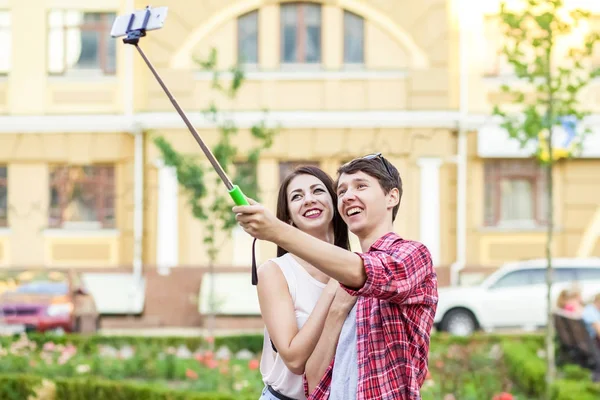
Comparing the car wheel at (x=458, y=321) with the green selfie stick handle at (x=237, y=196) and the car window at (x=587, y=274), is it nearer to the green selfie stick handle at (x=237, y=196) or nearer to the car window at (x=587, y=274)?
the car window at (x=587, y=274)

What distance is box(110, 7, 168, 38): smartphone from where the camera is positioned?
3.21m

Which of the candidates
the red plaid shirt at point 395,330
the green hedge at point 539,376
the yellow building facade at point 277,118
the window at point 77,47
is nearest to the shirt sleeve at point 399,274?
the red plaid shirt at point 395,330

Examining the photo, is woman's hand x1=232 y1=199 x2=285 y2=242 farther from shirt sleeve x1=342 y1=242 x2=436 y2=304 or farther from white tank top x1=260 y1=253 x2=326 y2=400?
white tank top x1=260 y1=253 x2=326 y2=400

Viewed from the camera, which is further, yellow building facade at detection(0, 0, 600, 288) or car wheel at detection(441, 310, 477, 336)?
yellow building facade at detection(0, 0, 600, 288)

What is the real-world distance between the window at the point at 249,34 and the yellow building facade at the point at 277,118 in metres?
0.04

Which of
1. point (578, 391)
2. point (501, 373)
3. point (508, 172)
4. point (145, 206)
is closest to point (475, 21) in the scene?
point (508, 172)

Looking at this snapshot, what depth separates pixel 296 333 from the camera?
11.8 feet

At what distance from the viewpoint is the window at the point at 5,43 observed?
2309 cm

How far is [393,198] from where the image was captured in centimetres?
349

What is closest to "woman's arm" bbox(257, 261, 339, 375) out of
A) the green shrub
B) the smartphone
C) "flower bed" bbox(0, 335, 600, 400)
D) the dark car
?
the smartphone

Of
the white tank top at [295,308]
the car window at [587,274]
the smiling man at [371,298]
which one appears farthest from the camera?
the car window at [587,274]

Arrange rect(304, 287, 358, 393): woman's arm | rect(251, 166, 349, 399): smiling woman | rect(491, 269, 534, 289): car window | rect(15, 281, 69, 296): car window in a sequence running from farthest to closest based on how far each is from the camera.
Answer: rect(491, 269, 534, 289): car window
rect(15, 281, 69, 296): car window
rect(251, 166, 349, 399): smiling woman
rect(304, 287, 358, 393): woman's arm

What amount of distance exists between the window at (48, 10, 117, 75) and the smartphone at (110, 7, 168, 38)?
20.1m

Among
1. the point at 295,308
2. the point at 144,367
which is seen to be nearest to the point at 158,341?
the point at 144,367
